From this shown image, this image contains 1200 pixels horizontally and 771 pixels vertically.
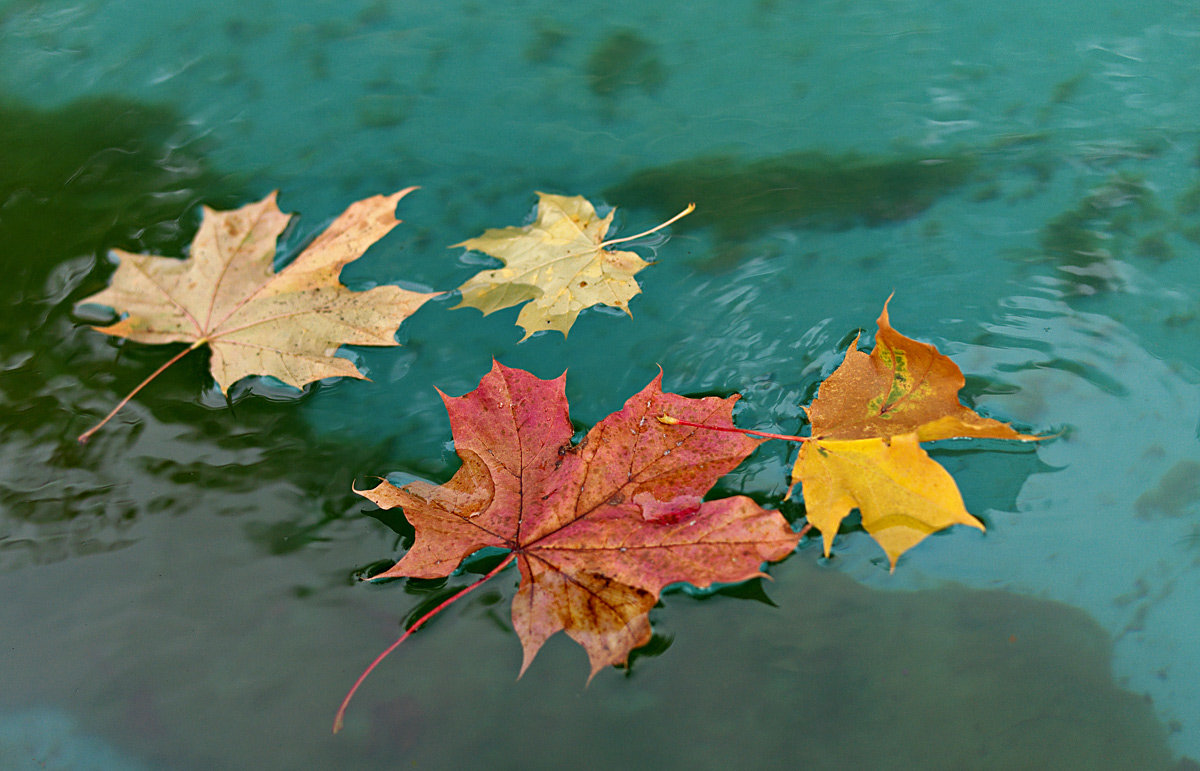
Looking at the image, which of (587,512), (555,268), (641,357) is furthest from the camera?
(555,268)

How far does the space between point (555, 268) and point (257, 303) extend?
1.75ft

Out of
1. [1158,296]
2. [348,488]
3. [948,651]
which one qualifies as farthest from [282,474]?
[1158,296]

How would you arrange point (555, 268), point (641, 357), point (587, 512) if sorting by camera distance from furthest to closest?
point (555, 268)
point (641, 357)
point (587, 512)

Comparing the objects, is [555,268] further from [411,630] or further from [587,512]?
[411,630]

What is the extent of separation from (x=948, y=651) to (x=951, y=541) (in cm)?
16

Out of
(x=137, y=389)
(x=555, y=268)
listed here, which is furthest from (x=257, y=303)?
(x=555, y=268)

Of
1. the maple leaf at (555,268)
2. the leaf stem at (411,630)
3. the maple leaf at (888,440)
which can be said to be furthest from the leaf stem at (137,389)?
the maple leaf at (888,440)

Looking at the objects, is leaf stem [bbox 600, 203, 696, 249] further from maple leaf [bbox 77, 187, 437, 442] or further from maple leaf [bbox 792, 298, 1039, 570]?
maple leaf [bbox 792, 298, 1039, 570]

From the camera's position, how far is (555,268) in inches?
55.4

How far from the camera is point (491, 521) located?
1.05m

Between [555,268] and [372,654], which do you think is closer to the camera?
[372,654]

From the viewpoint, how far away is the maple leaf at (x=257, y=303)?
4.27ft

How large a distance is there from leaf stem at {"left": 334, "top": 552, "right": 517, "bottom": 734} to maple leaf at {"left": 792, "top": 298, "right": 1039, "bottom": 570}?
17.2 inches

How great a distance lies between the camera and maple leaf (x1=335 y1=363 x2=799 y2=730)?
0.97 m
